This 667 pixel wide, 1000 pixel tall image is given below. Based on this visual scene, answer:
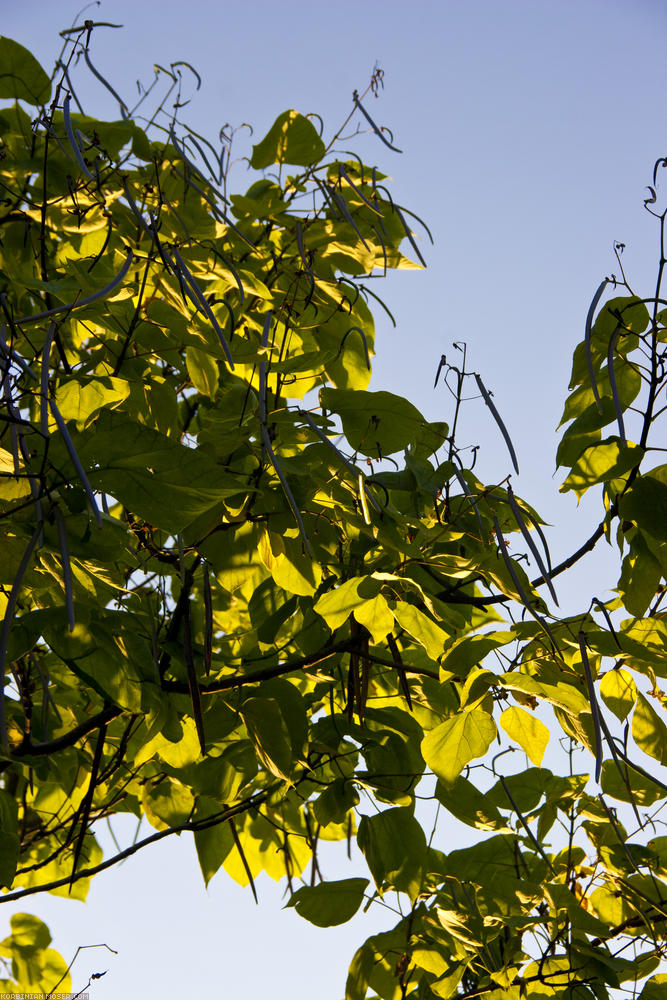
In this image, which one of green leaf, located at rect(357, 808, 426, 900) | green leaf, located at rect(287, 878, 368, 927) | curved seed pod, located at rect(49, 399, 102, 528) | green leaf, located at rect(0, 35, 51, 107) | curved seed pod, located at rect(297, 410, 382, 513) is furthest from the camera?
green leaf, located at rect(0, 35, 51, 107)

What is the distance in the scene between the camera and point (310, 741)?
1220 millimetres

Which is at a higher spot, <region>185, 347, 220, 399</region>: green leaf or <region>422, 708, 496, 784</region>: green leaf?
<region>185, 347, 220, 399</region>: green leaf

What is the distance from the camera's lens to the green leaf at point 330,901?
127 centimetres

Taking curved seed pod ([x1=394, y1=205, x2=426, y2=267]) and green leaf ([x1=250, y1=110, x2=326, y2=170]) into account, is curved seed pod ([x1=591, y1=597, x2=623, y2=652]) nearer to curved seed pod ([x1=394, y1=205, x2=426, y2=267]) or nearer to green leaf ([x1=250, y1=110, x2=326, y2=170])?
curved seed pod ([x1=394, y1=205, x2=426, y2=267])

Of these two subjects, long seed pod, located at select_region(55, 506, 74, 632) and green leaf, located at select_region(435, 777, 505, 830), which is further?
green leaf, located at select_region(435, 777, 505, 830)

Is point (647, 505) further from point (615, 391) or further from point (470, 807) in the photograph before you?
point (470, 807)

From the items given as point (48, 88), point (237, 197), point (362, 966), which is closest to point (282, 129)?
point (237, 197)

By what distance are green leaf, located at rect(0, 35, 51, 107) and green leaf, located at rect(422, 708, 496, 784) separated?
124cm

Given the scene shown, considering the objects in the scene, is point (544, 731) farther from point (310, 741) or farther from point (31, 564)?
point (31, 564)

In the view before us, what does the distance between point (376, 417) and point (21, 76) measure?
944 mm

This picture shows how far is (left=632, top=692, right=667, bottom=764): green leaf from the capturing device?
1.07 metres

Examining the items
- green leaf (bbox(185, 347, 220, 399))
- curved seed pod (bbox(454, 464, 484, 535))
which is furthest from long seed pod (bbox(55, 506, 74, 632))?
curved seed pod (bbox(454, 464, 484, 535))

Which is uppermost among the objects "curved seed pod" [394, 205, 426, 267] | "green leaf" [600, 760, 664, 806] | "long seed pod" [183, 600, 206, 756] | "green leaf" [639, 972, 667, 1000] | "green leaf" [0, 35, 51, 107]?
"green leaf" [0, 35, 51, 107]

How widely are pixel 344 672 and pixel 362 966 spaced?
1.63 ft
